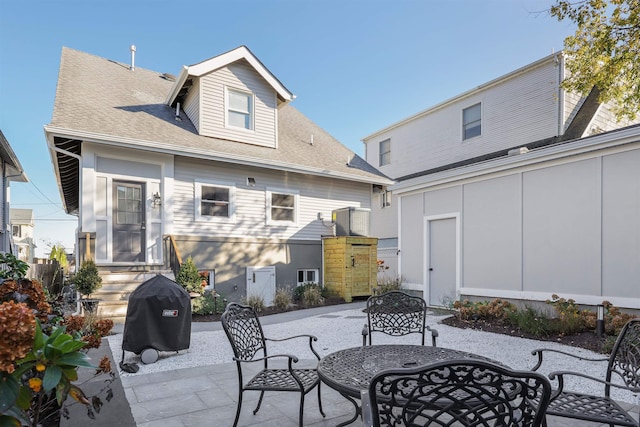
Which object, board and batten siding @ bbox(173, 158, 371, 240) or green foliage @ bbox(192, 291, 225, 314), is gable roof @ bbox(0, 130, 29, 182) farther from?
green foliage @ bbox(192, 291, 225, 314)

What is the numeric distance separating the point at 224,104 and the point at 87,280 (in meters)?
5.52

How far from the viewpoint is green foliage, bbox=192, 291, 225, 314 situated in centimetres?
764

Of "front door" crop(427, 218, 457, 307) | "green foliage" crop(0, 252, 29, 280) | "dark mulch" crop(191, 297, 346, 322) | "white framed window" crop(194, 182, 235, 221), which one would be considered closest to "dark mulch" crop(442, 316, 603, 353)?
"front door" crop(427, 218, 457, 307)

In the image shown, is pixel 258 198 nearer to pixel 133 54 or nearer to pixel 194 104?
pixel 194 104

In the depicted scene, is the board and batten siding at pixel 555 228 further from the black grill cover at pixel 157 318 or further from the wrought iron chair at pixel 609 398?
the black grill cover at pixel 157 318

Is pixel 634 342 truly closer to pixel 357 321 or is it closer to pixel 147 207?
pixel 357 321

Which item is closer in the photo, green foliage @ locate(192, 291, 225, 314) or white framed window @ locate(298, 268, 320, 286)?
green foliage @ locate(192, 291, 225, 314)

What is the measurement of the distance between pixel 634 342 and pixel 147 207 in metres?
8.71

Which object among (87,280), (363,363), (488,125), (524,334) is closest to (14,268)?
(363,363)

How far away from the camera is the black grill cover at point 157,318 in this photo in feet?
14.4

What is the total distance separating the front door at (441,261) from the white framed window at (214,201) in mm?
5070

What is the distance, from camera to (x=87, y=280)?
675 cm

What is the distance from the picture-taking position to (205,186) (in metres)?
9.35

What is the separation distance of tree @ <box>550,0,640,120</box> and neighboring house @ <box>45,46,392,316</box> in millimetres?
5878
